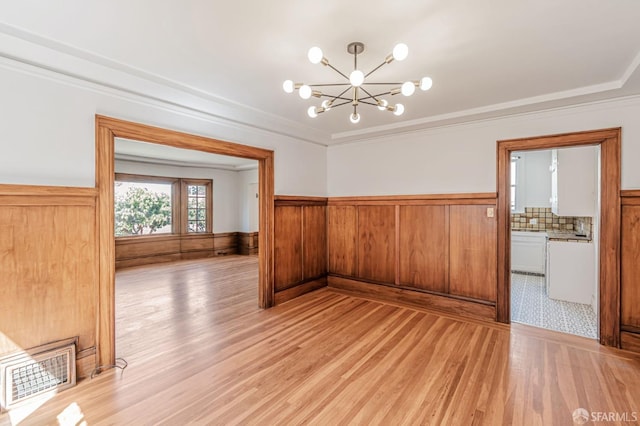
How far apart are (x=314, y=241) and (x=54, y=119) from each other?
11.8 ft

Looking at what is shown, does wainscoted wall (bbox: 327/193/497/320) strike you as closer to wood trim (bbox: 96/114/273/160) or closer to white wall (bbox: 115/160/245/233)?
wood trim (bbox: 96/114/273/160)

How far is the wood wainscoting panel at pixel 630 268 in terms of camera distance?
3.02 metres

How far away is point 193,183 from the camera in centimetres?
841

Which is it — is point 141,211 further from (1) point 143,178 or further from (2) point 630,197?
(2) point 630,197

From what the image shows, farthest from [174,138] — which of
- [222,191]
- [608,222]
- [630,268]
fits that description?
[222,191]

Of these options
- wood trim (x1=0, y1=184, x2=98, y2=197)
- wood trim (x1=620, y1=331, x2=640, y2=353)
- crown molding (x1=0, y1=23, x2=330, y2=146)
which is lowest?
wood trim (x1=620, y1=331, x2=640, y2=353)

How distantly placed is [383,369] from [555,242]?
376cm

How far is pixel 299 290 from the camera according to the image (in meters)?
4.78

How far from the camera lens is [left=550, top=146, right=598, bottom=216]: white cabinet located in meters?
4.52

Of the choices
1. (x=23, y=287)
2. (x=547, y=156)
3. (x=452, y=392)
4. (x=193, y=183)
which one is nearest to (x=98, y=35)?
(x=23, y=287)

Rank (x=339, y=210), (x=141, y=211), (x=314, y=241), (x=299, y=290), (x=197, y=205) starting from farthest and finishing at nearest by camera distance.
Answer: (x=197, y=205)
(x=141, y=211)
(x=339, y=210)
(x=314, y=241)
(x=299, y=290)

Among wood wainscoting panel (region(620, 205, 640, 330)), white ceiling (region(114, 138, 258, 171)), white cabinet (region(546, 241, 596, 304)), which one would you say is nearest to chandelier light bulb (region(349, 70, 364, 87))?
wood wainscoting panel (region(620, 205, 640, 330))

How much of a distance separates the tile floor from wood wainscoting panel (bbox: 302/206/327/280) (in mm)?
2870

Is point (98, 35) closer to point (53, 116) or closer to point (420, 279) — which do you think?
point (53, 116)
